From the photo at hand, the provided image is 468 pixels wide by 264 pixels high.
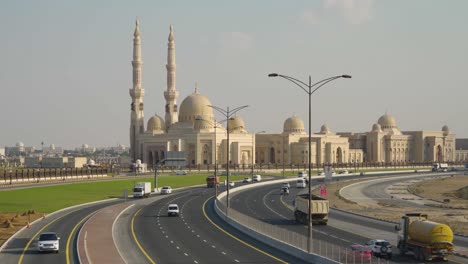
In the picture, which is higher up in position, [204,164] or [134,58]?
[134,58]

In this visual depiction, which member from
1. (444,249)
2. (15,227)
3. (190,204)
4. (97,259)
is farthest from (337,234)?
(190,204)

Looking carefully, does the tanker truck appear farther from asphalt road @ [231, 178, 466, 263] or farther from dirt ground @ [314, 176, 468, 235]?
dirt ground @ [314, 176, 468, 235]

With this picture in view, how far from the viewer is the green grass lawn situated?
83500 mm

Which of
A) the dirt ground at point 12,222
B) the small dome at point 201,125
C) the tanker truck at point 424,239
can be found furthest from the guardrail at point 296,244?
the small dome at point 201,125

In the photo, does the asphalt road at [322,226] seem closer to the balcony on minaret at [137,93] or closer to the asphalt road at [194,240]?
the asphalt road at [194,240]

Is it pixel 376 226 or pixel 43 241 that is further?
pixel 376 226

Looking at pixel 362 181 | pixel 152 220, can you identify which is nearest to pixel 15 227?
pixel 152 220

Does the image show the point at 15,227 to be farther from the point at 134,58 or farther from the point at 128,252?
the point at 134,58

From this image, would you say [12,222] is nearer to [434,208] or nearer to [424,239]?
[424,239]

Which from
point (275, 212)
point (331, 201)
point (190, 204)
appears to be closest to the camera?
point (275, 212)

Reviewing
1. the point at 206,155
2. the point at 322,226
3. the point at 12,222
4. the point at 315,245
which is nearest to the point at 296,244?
the point at 315,245

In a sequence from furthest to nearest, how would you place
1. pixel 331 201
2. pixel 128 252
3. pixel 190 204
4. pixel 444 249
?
pixel 331 201 < pixel 190 204 < pixel 128 252 < pixel 444 249

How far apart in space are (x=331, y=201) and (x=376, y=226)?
3539cm

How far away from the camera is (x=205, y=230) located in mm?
62625
